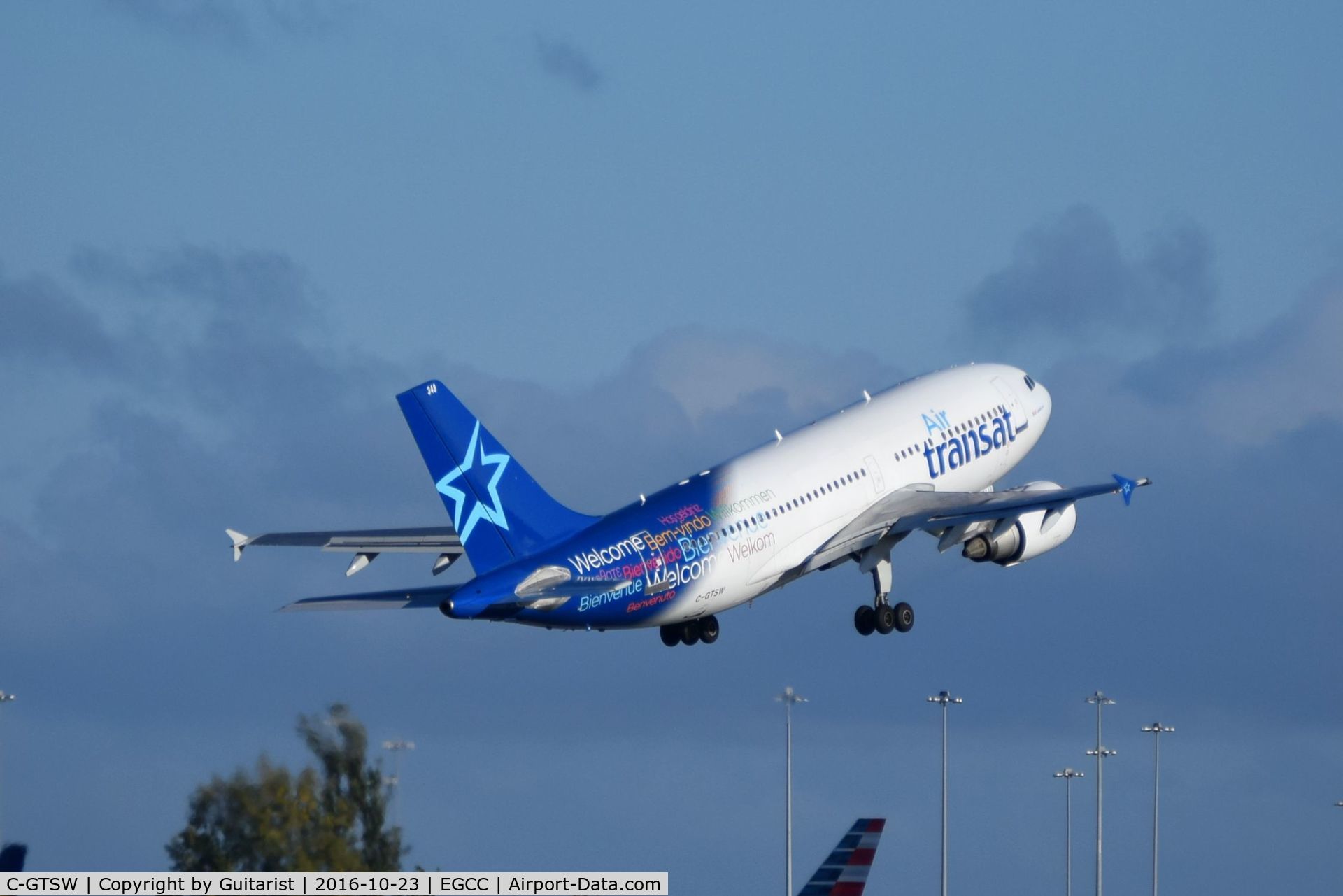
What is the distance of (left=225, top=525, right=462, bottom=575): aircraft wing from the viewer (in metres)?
70.6

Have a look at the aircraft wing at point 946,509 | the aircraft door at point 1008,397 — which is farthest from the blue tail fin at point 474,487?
the aircraft door at point 1008,397

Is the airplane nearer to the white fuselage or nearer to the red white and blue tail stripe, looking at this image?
the white fuselage

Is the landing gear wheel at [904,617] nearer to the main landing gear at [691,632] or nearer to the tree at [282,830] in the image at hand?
the main landing gear at [691,632]

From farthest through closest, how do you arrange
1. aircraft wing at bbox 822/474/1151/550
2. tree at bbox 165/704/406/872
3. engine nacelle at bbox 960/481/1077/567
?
1. engine nacelle at bbox 960/481/1077/567
2. aircraft wing at bbox 822/474/1151/550
3. tree at bbox 165/704/406/872

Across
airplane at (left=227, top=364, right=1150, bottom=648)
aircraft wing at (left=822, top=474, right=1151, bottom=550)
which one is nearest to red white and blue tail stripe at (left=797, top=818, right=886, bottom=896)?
airplane at (left=227, top=364, right=1150, bottom=648)

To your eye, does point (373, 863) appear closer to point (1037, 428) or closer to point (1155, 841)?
point (1037, 428)

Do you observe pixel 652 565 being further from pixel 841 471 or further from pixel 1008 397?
pixel 1008 397

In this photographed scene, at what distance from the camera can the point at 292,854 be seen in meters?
47.8

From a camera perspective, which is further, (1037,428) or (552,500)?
(1037,428)

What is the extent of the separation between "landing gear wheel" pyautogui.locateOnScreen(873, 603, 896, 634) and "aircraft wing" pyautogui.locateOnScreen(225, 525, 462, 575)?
36.9 ft

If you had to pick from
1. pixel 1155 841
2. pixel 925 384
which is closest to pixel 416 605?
pixel 925 384

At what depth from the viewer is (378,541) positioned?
7056cm

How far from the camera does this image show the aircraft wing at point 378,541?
2778 inches

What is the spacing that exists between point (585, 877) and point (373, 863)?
3869 millimetres
